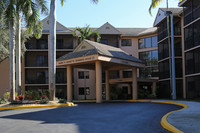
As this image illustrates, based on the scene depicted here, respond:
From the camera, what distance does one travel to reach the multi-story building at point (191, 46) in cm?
2747

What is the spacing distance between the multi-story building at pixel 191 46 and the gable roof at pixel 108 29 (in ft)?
46.8

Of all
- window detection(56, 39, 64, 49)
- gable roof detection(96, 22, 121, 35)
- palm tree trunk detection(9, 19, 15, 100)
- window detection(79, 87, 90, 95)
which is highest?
gable roof detection(96, 22, 121, 35)

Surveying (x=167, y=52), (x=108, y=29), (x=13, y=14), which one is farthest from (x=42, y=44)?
(x=167, y=52)

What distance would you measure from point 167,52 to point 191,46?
593 centimetres

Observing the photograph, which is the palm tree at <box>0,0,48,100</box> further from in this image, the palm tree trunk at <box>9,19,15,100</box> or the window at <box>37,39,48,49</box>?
the window at <box>37,39,48,49</box>

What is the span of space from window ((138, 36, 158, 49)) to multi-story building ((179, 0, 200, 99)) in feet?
36.7

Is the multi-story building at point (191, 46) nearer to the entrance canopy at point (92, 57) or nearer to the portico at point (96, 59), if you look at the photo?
the portico at point (96, 59)

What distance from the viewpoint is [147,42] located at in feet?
141

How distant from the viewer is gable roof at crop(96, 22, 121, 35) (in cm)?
4253

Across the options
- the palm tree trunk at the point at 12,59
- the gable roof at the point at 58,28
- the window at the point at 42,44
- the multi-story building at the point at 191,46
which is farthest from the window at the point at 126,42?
the palm tree trunk at the point at 12,59

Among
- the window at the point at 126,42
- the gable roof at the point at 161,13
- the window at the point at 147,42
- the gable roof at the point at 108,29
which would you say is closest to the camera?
the gable roof at the point at 161,13

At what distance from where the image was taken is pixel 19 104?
19.5 metres

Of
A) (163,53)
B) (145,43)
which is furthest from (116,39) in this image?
(163,53)

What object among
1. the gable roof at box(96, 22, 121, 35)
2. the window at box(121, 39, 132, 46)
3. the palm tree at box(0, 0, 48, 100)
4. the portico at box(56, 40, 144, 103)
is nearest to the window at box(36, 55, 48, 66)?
the gable roof at box(96, 22, 121, 35)
